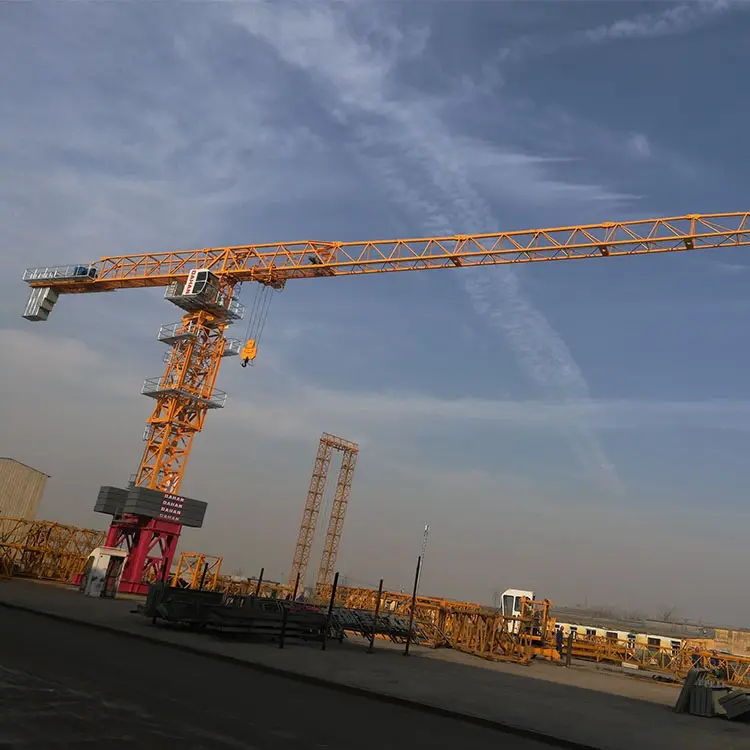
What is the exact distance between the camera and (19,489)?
2172 inches

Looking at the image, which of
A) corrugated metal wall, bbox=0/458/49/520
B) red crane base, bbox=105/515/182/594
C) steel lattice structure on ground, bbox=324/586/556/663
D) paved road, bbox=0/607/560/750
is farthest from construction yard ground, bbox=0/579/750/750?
corrugated metal wall, bbox=0/458/49/520

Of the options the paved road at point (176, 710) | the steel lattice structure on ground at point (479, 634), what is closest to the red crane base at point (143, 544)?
the steel lattice structure on ground at point (479, 634)

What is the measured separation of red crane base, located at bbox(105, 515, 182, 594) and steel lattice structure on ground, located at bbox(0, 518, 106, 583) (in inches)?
166

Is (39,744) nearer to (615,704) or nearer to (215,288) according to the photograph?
(615,704)

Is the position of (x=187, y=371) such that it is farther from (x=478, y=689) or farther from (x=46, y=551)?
(x=478, y=689)

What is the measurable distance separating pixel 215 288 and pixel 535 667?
3433 centimetres

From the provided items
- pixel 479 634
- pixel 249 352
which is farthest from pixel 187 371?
pixel 479 634

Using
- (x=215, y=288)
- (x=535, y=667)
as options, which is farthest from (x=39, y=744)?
(x=215, y=288)

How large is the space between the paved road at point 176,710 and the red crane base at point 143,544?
86.8 feet

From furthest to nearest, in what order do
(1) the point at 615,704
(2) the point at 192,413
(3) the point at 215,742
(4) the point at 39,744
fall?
(2) the point at 192,413, (1) the point at 615,704, (3) the point at 215,742, (4) the point at 39,744

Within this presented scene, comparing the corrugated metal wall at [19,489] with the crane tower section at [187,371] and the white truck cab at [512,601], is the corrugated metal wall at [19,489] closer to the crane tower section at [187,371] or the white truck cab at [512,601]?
the crane tower section at [187,371]

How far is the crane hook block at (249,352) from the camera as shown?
1875 inches

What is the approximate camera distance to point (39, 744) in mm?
7277

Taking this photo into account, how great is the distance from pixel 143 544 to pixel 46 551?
24.5 ft
